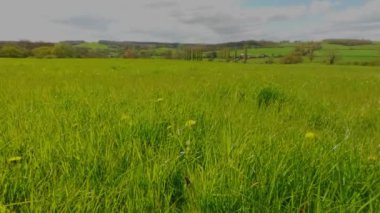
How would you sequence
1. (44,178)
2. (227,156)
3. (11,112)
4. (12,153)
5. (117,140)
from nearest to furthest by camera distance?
(44,178), (227,156), (12,153), (117,140), (11,112)

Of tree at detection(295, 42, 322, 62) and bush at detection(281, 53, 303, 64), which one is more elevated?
tree at detection(295, 42, 322, 62)

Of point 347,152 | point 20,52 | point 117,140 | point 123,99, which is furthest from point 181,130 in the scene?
point 20,52

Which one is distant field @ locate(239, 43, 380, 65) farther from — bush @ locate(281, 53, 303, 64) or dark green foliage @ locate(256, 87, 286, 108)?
dark green foliage @ locate(256, 87, 286, 108)

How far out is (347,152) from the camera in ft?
7.55

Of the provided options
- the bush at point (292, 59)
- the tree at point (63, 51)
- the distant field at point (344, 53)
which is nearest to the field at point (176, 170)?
the tree at point (63, 51)

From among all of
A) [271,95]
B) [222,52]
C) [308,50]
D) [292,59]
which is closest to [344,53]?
[308,50]

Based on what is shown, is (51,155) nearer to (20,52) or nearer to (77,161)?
(77,161)

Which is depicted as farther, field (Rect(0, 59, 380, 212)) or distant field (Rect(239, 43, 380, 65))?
distant field (Rect(239, 43, 380, 65))

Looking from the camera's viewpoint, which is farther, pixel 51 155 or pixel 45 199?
pixel 51 155

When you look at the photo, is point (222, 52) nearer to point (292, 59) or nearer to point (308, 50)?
point (292, 59)

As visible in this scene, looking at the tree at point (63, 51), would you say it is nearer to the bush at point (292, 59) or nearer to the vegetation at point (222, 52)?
the vegetation at point (222, 52)

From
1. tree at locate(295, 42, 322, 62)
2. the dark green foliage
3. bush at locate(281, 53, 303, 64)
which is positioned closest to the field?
the dark green foliage

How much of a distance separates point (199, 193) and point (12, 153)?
157 centimetres

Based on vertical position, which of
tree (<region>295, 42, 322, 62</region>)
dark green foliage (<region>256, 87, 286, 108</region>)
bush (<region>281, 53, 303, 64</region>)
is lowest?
bush (<region>281, 53, 303, 64</region>)
